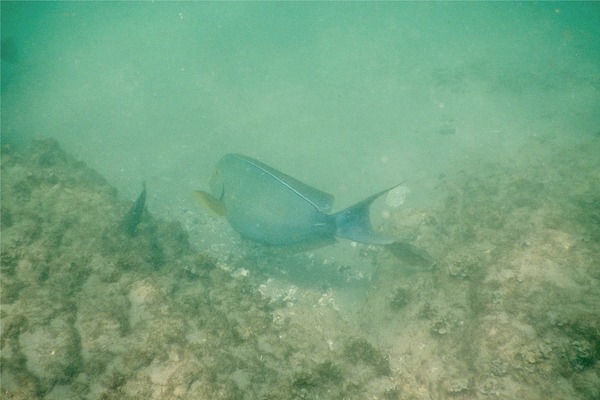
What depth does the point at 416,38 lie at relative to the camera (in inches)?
1393

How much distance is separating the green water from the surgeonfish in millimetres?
881

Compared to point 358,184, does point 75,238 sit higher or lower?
higher

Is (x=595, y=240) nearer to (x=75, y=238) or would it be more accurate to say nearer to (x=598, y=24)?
(x=75, y=238)

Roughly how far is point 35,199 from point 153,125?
11092 mm

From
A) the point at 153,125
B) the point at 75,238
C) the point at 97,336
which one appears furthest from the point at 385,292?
the point at 153,125

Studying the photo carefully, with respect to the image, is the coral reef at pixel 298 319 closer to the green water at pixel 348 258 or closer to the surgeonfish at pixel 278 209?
the green water at pixel 348 258

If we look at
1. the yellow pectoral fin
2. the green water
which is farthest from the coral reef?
the yellow pectoral fin

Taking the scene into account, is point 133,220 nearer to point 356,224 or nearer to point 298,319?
point 298,319

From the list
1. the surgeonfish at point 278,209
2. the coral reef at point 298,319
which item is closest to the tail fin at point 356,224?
the surgeonfish at point 278,209

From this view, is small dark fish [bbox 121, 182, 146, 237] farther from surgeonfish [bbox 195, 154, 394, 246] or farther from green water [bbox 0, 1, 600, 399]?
surgeonfish [bbox 195, 154, 394, 246]

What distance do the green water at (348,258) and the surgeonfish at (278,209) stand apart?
0.88m

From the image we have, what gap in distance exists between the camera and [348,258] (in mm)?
7297

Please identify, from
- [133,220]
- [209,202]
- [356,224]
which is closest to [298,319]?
[356,224]

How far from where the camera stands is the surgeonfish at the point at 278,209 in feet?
13.1
